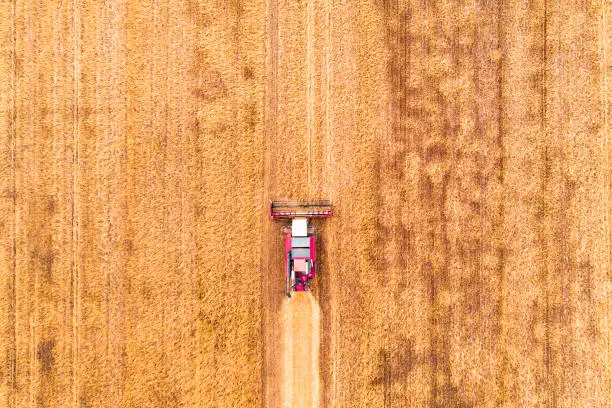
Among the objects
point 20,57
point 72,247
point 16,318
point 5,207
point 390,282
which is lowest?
point 16,318

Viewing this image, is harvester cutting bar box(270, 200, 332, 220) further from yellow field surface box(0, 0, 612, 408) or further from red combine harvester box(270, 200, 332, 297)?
yellow field surface box(0, 0, 612, 408)

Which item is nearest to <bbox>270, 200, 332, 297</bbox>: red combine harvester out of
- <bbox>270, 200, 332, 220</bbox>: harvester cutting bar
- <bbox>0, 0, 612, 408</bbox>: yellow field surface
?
<bbox>270, 200, 332, 220</bbox>: harvester cutting bar

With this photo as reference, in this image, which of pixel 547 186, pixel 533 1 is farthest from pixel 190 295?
pixel 533 1

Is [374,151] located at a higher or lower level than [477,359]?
higher

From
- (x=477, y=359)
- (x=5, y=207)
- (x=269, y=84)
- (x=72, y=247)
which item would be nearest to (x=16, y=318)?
(x=72, y=247)

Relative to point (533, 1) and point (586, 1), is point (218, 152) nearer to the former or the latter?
point (533, 1)

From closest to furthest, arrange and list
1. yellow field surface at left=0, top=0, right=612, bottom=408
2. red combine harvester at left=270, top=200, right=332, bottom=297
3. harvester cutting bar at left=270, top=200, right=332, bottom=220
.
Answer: red combine harvester at left=270, top=200, right=332, bottom=297
yellow field surface at left=0, top=0, right=612, bottom=408
harvester cutting bar at left=270, top=200, right=332, bottom=220

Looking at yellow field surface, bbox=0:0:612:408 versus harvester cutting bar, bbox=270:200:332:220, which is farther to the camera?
harvester cutting bar, bbox=270:200:332:220

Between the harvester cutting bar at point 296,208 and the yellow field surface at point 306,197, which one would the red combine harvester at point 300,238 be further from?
the yellow field surface at point 306,197
